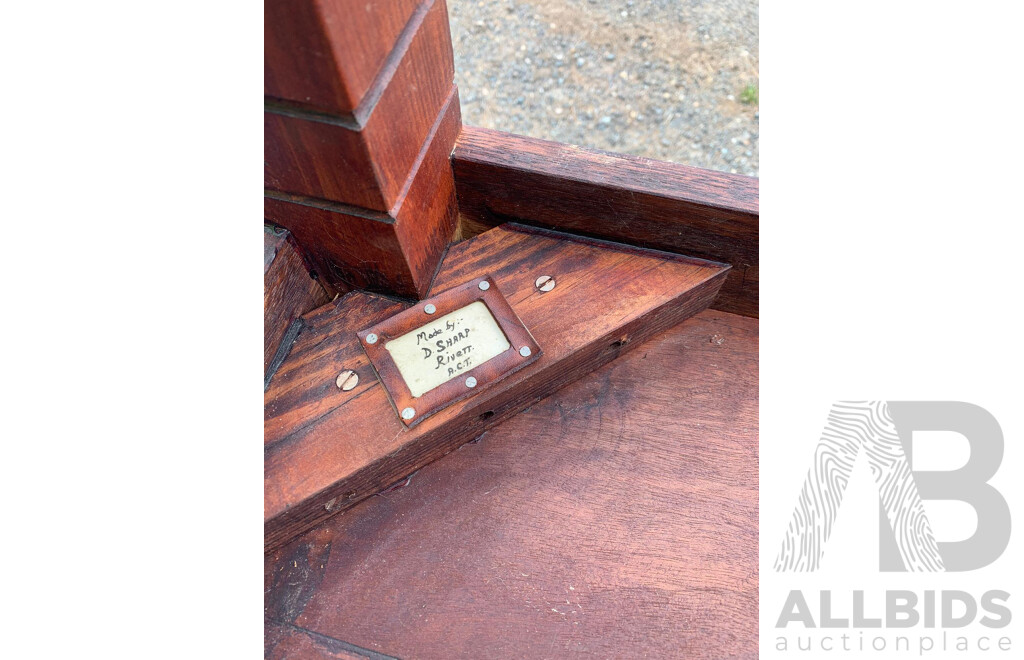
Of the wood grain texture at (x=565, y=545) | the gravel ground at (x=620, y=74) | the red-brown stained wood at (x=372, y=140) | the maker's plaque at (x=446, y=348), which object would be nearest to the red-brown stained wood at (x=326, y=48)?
the red-brown stained wood at (x=372, y=140)

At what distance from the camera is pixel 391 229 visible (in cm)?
72

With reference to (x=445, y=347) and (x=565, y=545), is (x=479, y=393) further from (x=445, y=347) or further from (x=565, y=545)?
(x=565, y=545)

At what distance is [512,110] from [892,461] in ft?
4.90

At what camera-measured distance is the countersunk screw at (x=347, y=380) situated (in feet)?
2.60

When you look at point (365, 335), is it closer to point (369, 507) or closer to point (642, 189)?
point (369, 507)

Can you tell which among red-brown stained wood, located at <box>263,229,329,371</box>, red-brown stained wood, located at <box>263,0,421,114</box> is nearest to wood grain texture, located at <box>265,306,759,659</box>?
red-brown stained wood, located at <box>263,229,329,371</box>

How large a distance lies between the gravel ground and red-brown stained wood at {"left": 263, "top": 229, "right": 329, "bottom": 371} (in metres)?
1.22

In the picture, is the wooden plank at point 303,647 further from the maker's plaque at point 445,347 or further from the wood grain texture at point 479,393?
the maker's plaque at point 445,347

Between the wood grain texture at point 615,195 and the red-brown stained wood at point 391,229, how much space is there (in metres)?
0.05

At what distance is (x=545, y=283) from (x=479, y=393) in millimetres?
169

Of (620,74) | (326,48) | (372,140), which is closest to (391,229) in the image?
(372,140)

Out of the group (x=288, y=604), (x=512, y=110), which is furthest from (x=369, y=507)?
(x=512, y=110)

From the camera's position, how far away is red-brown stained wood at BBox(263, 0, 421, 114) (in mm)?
513

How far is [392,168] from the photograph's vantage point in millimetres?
683
